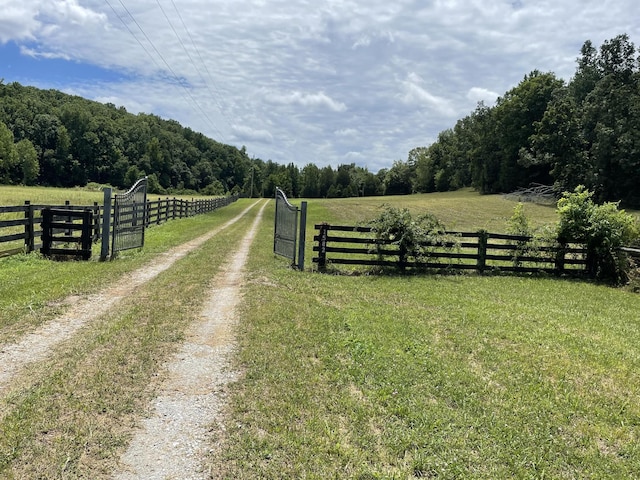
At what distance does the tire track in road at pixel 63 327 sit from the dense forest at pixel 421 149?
49919mm

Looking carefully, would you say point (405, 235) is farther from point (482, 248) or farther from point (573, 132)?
point (573, 132)

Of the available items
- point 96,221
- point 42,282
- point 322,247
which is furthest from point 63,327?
point 96,221

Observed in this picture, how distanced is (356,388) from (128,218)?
10.8 metres

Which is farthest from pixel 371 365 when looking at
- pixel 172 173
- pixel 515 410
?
pixel 172 173

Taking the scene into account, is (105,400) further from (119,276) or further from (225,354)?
(119,276)

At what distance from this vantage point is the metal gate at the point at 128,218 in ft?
41.1

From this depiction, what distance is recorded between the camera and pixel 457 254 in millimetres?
12547

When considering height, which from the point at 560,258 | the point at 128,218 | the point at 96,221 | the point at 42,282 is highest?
the point at 128,218

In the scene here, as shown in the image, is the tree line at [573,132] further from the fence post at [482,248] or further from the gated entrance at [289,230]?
the gated entrance at [289,230]

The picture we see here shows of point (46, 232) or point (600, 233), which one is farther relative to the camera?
point (600, 233)

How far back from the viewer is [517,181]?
71.4 meters

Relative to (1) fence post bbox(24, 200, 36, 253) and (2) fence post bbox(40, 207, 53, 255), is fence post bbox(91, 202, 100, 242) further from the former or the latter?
(1) fence post bbox(24, 200, 36, 253)

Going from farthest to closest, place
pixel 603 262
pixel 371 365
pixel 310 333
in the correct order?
pixel 603 262 < pixel 310 333 < pixel 371 365

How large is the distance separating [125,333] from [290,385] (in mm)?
2570
